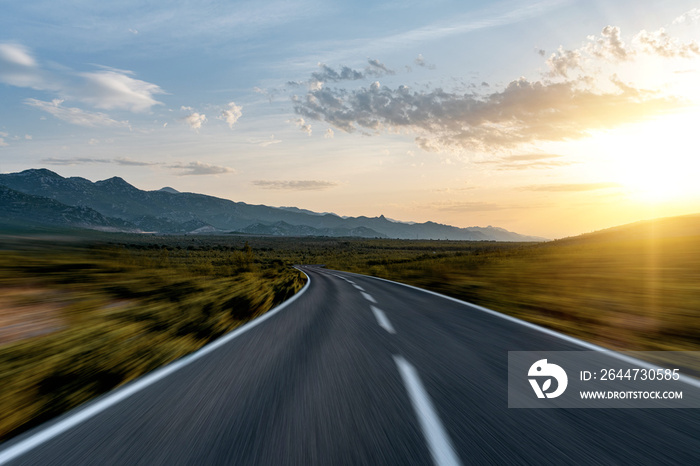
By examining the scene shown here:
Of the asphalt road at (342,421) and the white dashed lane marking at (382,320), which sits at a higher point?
the asphalt road at (342,421)

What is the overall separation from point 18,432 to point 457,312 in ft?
25.7

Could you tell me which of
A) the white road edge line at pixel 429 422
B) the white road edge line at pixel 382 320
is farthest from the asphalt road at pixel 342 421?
the white road edge line at pixel 382 320

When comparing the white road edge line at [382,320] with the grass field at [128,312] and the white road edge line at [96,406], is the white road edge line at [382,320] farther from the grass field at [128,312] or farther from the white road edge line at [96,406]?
the white road edge line at [96,406]

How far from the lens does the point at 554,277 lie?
1465 centimetres

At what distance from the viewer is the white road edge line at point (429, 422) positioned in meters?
2.47

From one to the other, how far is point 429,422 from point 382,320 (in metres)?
4.89

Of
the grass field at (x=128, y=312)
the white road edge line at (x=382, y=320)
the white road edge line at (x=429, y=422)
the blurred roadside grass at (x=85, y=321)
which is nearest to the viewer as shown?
the white road edge line at (x=429, y=422)

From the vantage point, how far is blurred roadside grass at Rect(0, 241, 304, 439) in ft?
10.5

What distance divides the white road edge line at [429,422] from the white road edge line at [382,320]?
2541 mm

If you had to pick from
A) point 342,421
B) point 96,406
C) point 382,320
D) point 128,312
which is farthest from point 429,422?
point 382,320

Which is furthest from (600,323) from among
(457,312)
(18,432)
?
(18,432)

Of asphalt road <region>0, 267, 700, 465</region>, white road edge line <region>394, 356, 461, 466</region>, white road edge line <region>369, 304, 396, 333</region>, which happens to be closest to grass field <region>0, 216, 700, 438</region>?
asphalt road <region>0, 267, 700, 465</region>

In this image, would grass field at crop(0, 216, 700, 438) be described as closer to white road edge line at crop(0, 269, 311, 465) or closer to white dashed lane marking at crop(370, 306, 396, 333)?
white road edge line at crop(0, 269, 311, 465)

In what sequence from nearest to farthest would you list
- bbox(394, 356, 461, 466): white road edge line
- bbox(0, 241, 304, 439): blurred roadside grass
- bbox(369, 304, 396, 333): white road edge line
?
bbox(394, 356, 461, 466): white road edge line, bbox(0, 241, 304, 439): blurred roadside grass, bbox(369, 304, 396, 333): white road edge line
